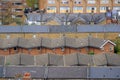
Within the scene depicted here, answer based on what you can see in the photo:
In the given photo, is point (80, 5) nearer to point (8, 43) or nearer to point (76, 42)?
point (76, 42)

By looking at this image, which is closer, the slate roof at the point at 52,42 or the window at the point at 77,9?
the slate roof at the point at 52,42

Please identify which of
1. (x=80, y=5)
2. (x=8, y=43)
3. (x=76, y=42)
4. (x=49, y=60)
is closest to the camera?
(x=49, y=60)

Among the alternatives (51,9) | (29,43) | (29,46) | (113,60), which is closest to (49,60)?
(113,60)

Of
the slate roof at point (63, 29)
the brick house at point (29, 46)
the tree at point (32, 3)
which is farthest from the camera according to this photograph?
the tree at point (32, 3)

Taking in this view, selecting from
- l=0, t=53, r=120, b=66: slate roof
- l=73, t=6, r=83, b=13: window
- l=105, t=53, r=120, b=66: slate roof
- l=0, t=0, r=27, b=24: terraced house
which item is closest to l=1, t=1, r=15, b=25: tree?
l=0, t=0, r=27, b=24: terraced house

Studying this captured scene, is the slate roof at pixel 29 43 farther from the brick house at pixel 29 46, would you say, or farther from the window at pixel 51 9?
the window at pixel 51 9

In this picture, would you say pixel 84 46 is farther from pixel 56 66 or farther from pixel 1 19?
pixel 1 19

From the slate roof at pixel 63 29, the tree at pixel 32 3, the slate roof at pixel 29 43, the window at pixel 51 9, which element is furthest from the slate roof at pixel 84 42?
the tree at pixel 32 3

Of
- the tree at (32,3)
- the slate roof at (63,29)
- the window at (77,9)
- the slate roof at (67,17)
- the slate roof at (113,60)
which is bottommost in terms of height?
the slate roof at (113,60)

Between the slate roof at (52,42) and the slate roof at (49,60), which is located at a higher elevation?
the slate roof at (52,42)

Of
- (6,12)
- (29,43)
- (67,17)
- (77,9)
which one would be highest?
(77,9)
